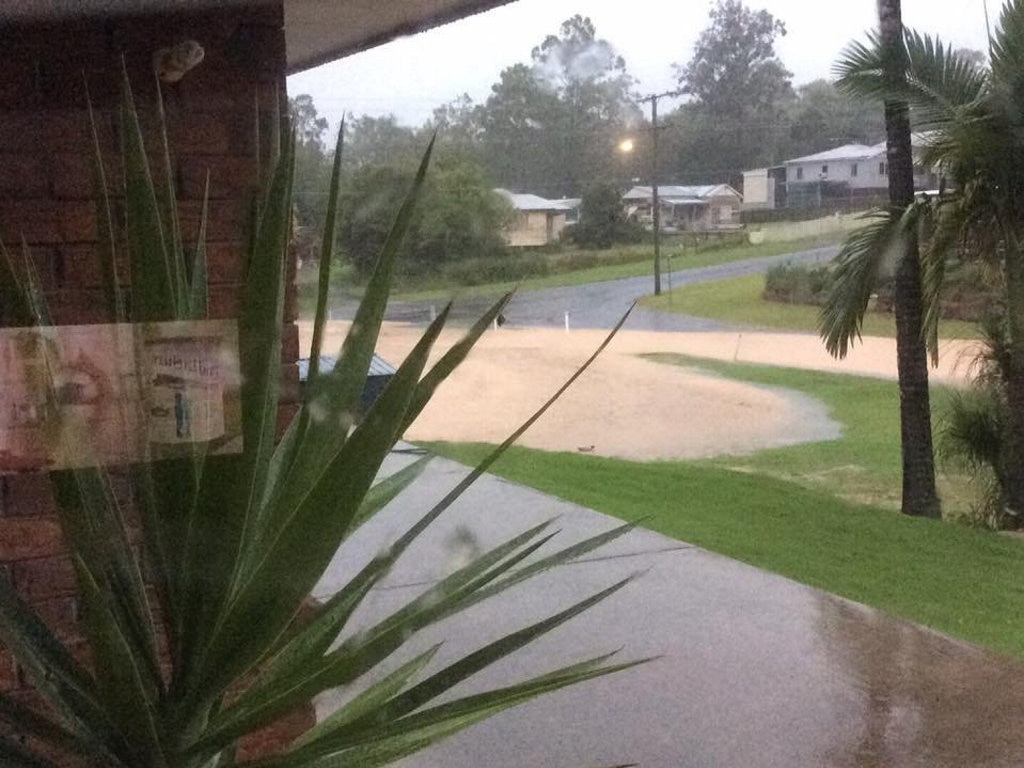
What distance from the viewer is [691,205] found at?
154 inches

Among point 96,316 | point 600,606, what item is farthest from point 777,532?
point 96,316

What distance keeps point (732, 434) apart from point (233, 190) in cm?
430

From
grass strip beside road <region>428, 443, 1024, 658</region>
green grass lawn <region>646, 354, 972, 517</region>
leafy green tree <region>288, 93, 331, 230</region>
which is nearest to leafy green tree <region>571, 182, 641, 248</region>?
grass strip beside road <region>428, 443, 1024, 658</region>

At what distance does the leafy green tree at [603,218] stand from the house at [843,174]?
66cm

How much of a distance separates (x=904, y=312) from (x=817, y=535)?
1.11m

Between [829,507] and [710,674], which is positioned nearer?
[710,674]

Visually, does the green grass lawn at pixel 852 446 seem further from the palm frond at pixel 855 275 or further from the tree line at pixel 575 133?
the tree line at pixel 575 133

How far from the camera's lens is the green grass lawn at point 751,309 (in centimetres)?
453

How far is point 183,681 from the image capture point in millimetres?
1307

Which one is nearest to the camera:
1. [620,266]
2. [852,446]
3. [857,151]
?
[620,266]

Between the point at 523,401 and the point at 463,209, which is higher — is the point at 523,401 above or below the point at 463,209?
below

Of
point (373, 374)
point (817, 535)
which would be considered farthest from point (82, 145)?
point (817, 535)

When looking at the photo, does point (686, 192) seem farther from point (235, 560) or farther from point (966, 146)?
point (235, 560)

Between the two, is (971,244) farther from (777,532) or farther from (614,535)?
(614,535)
